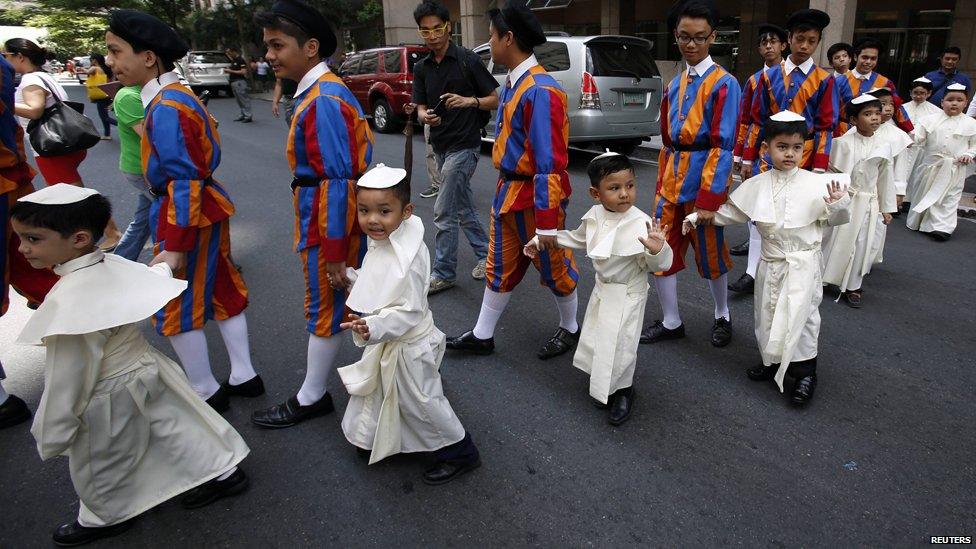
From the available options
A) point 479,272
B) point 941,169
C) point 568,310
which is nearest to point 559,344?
point 568,310

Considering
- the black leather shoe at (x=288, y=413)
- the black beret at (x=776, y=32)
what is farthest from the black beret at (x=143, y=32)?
the black beret at (x=776, y=32)

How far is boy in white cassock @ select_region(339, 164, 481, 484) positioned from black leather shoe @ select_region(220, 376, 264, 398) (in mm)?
859

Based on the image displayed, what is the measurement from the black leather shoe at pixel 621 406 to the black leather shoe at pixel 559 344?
648mm

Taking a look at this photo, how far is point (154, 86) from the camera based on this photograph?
111 inches

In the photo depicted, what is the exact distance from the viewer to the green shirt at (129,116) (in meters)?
4.14

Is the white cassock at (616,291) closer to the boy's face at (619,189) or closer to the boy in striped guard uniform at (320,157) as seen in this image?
the boy's face at (619,189)

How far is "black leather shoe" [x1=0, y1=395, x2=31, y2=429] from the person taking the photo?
314cm

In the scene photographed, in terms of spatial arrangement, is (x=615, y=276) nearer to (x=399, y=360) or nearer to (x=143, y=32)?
(x=399, y=360)

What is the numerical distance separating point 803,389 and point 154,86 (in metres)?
3.48

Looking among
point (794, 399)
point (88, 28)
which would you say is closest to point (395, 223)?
point (794, 399)

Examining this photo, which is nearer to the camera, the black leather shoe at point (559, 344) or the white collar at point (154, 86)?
the white collar at point (154, 86)

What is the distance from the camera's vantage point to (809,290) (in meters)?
3.10

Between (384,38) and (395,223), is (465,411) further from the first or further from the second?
(384,38)

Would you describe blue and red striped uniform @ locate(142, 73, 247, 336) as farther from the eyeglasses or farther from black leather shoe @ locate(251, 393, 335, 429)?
the eyeglasses
